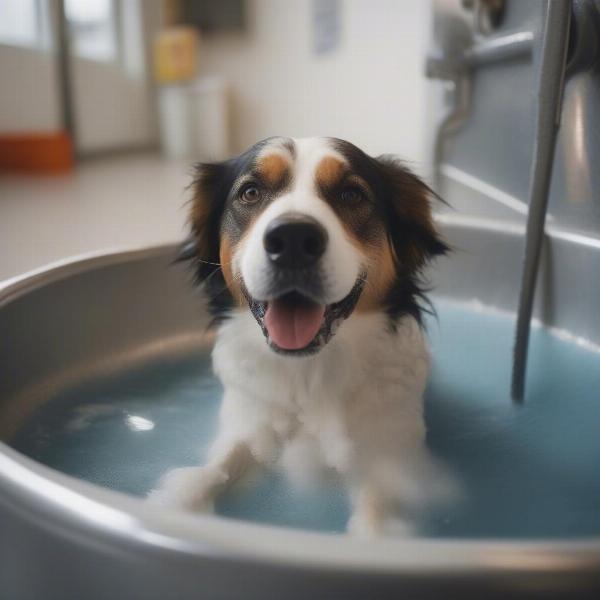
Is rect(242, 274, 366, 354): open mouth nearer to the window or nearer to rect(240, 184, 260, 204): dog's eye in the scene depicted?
rect(240, 184, 260, 204): dog's eye

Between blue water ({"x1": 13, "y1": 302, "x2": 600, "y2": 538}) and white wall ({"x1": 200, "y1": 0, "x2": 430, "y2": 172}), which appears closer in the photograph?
blue water ({"x1": 13, "y1": 302, "x2": 600, "y2": 538})

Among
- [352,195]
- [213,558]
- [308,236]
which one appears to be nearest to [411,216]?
[352,195]

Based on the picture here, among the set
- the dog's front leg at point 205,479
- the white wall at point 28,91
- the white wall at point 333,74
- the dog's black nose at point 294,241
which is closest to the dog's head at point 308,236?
the dog's black nose at point 294,241

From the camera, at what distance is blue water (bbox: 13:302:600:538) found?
1.19 m

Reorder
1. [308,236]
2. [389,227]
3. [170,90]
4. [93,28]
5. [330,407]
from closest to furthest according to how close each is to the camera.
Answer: [308,236] < [330,407] < [389,227] < [93,28] < [170,90]

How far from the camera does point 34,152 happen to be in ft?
19.4

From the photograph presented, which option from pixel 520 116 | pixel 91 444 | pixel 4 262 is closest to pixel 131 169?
pixel 4 262

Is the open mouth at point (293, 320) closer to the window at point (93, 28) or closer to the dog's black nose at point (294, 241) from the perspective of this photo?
the dog's black nose at point (294, 241)

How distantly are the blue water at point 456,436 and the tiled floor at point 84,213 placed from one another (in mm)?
573

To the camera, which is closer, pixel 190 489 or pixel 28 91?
pixel 190 489

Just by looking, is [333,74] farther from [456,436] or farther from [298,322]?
[298,322]

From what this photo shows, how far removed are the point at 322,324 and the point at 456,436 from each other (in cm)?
44

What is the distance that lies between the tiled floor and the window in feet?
4.61

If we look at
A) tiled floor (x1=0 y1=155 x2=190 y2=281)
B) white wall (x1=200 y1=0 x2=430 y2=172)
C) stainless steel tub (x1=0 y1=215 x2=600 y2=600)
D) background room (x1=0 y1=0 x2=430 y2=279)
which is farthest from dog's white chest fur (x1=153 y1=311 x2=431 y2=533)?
white wall (x1=200 y1=0 x2=430 y2=172)
